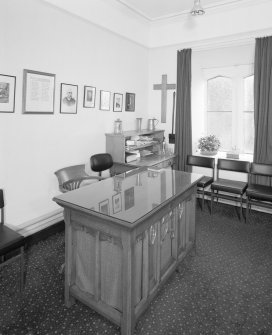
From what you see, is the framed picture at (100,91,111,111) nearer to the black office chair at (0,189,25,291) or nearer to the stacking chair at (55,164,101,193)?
the stacking chair at (55,164,101,193)

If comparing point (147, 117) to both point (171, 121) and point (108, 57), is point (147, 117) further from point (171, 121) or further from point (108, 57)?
point (108, 57)

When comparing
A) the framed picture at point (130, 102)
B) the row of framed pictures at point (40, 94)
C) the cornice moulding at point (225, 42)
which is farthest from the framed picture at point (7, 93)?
the cornice moulding at point (225, 42)

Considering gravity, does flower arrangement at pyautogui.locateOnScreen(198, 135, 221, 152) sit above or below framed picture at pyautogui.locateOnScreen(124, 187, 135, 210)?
above

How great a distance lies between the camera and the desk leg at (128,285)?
5.87 feet

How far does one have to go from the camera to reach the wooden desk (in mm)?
1843

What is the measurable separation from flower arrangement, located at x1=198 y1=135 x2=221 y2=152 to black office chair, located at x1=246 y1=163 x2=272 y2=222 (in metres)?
0.81

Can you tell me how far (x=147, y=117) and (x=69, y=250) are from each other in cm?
391

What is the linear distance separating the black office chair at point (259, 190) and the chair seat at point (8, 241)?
3.12 m

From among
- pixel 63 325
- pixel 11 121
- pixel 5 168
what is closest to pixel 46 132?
pixel 11 121

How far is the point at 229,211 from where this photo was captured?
14.7 ft

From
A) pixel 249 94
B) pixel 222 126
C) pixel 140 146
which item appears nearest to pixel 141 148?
pixel 140 146

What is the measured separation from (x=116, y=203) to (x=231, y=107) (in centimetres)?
358

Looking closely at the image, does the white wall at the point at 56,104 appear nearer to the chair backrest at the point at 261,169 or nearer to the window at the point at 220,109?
the window at the point at 220,109

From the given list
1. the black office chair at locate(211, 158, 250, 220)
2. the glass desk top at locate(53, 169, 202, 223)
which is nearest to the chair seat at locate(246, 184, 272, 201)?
the black office chair at locate(211, 158, 250, 220)
